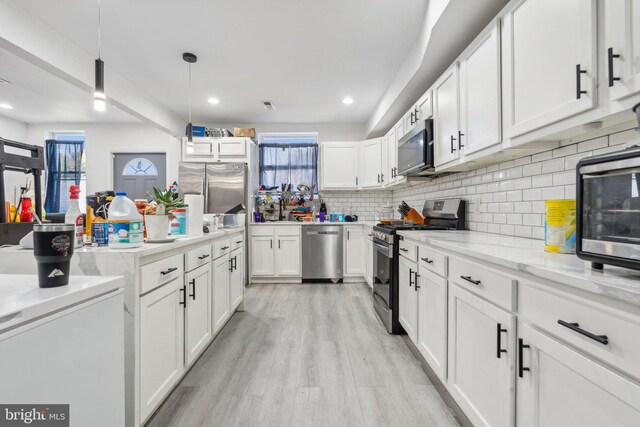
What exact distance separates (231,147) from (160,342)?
11.7ft

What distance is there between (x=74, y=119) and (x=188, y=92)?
8.92 ft

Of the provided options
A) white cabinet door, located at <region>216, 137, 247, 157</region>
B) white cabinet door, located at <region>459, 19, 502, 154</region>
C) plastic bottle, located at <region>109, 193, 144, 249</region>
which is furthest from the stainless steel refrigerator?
white cabinet door, located at <region>459, 19, 502, 154</region>

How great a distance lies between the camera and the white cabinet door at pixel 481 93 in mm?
1688

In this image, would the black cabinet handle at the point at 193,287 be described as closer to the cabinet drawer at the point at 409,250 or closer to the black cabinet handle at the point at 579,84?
the cabinet drawer at the point at 409,250

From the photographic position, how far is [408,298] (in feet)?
7.59

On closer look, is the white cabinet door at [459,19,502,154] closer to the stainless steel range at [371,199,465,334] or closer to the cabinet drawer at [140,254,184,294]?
the stainless steel range at [371,199,465,334]

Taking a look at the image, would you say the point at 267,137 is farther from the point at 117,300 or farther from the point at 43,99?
the point at 117,300

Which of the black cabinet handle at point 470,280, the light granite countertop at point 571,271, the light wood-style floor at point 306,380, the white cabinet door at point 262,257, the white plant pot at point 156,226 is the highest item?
the white plant pot at point 156,226

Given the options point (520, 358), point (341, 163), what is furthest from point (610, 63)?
point (341, 163)

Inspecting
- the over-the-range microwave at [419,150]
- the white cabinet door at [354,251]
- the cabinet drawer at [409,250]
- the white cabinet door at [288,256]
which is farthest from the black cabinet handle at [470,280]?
the white cabinet door at [288,256]

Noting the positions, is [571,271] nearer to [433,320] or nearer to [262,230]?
[433,320]

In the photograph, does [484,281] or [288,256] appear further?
[288,256]

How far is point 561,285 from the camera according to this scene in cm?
88

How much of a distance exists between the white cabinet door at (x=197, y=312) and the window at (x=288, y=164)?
312 cm
